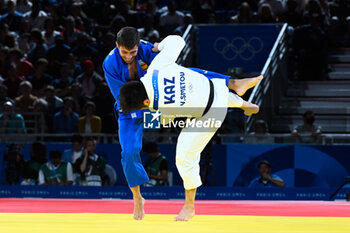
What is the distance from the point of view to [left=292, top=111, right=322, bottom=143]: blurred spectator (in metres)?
9.20

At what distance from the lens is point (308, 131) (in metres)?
9.43

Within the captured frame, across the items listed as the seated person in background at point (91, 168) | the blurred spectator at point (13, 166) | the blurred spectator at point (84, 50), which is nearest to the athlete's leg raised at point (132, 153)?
the seated person in background at point (91, 168)

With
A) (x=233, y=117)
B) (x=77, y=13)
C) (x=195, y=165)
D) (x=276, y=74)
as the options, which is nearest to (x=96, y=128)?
(x=233, y=117)

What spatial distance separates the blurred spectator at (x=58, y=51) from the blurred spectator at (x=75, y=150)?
9.86 feet

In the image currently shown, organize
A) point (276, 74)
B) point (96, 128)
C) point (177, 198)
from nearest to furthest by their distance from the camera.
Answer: point (177, 198) < point (96, 128) < point (276, 74)

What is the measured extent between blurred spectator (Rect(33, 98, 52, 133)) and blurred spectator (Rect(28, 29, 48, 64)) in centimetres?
168

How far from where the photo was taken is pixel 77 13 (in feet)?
43.3

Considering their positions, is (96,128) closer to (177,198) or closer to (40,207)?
(177,198)

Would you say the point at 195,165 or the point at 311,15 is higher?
the point at 311,15

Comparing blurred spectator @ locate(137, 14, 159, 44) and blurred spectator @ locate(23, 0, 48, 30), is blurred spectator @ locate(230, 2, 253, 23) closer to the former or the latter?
blurred spectator @ locate(137, 14, 159, 44)

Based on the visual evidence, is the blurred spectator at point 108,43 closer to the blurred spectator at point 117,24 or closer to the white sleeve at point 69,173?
the blurred spectator at point 117,24

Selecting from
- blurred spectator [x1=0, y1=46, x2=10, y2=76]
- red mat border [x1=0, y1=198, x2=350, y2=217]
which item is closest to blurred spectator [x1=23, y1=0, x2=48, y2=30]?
blurred spectator [x1=0, y1=46, x2=10, y2=76]

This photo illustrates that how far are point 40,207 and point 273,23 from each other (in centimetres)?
620

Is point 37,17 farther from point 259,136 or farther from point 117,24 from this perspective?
point 259,136
